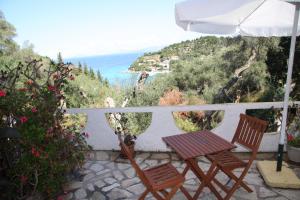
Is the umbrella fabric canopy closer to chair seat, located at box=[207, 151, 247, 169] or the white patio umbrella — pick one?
the white patio umbrella

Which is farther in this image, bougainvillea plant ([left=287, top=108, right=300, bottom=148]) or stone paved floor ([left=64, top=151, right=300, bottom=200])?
bougainvillea plant ([left=287, top=108, right=300, bottom=148])

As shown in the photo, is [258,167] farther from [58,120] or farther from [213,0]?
[58,120]

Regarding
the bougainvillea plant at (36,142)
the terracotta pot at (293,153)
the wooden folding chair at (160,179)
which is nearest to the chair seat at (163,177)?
the wooden folding chair at (160,179)

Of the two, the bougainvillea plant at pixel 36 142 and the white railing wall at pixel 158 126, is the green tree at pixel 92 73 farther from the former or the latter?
the bougainvillea plant at pixel 36 142

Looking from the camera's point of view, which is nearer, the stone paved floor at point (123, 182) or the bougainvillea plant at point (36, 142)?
the bougainvillea plant at point (36, 142)

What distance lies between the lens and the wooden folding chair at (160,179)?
8.06 feet

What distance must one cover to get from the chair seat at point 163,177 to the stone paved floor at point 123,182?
494 millimetres

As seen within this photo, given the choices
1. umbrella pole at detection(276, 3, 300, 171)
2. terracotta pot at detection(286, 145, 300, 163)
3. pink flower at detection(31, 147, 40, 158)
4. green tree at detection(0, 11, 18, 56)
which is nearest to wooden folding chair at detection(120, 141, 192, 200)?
pink flower at detection(31, 147, 40, 158)

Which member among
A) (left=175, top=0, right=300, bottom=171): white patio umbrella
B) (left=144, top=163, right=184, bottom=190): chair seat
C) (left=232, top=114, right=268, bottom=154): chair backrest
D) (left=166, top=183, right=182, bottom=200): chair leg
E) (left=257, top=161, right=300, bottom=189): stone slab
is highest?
(left=175, top=0, right=300, bottom=171): white patio umbrella

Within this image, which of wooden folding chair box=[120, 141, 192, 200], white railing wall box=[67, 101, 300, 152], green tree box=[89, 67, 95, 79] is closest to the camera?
wooden folding chair box=[120, 141, 192, 200]

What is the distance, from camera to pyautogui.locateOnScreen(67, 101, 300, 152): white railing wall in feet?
14.1

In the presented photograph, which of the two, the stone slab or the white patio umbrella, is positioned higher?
the white patio umbrella

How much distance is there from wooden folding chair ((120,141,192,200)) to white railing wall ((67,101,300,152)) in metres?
1.46

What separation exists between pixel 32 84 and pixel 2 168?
1143mm
